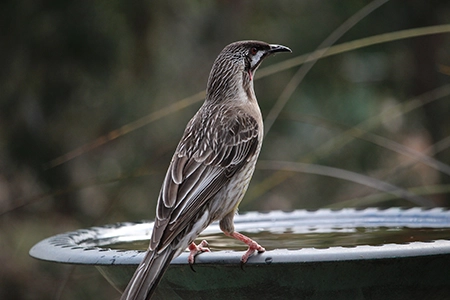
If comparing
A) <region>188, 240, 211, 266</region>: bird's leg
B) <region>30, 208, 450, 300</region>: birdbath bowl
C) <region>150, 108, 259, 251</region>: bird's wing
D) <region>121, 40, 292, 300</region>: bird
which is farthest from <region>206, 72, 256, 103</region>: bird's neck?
<region>188, 240, 211, 266</region>: bird's leg

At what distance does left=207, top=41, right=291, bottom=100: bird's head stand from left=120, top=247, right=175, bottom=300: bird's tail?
152 centimetres

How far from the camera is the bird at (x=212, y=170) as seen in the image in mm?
3033

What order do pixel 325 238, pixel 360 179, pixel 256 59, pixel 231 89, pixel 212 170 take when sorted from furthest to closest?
pixel 256 59 → pixel 231 89 → pixel 360 179 → pixel 325 238 → pixel 212 170

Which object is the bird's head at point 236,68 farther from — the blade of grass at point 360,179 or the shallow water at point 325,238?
the shallow water at point 325,238

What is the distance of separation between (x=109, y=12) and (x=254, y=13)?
5.63 feet

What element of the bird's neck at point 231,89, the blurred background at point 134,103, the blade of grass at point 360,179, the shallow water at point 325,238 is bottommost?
the shallow water at point 325,238

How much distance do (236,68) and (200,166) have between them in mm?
957

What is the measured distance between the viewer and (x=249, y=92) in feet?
14.5

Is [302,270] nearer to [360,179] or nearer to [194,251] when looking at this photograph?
[194,251]

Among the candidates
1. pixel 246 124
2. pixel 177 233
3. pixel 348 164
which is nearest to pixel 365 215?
pixel 246 124

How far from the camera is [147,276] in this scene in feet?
9.57

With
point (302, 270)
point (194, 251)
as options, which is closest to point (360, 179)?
point (194, 251)

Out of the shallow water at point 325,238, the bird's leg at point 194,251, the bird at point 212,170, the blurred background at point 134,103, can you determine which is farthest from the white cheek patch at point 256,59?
the blurred background at point 134,103

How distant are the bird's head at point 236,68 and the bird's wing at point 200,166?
0.25 metres
